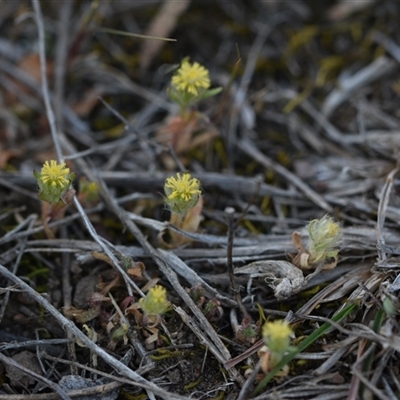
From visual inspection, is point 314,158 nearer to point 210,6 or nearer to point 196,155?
point 196,155

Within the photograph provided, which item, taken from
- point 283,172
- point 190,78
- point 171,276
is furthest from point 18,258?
point 283,172

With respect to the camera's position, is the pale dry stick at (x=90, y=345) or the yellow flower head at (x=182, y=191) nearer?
the pale dry stick at (x=90, y=345)

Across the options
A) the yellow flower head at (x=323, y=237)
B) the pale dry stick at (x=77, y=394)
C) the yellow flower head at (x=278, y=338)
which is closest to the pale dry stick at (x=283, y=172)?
the yellow flower head at (x=323, y=237)

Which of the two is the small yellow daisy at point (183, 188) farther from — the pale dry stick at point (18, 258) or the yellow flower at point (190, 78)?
the pale dry stick at point (18, 258)

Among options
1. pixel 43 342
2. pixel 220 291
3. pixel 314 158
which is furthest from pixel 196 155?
pixel 43 342

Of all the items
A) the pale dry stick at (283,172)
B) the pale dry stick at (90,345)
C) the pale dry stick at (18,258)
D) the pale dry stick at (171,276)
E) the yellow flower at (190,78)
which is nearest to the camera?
the pale dry stick at (90,345)
